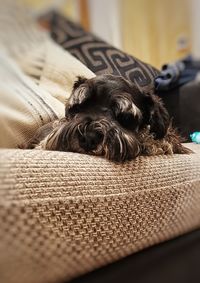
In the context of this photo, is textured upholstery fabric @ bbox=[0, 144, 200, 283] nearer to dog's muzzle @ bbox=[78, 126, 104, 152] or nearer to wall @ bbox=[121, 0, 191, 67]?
dog's muzzle @ bbox=[78, 126, 104, 152]

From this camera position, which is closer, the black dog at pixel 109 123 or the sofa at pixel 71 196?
the sofa at pixel 71 196

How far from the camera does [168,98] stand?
823 millimetres

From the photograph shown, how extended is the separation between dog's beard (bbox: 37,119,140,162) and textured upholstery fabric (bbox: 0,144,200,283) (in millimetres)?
26

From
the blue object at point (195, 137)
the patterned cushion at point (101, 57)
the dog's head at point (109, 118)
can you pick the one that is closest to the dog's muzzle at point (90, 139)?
the dog's head at point (109, 118)

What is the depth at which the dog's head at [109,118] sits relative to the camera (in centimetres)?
66

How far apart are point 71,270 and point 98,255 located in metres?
0.05

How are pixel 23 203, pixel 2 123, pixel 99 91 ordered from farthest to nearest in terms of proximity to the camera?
pixel 99 91 → pixel 2 123 → pixel 23 203

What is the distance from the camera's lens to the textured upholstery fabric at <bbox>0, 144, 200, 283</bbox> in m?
0.46

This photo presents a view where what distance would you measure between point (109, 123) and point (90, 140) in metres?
0.05

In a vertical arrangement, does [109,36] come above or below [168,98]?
above

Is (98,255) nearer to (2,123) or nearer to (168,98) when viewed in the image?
(2,123)

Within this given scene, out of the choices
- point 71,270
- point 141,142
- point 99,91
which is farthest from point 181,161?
point 71,270

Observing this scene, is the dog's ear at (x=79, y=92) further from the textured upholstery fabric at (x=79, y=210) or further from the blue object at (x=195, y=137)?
the blue object at (x=195, y=137)

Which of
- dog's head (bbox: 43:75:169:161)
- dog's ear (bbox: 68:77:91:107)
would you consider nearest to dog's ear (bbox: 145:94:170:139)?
dog's head (bbox: 43:75:169:161)
